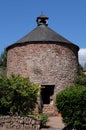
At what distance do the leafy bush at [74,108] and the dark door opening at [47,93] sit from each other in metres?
11.3

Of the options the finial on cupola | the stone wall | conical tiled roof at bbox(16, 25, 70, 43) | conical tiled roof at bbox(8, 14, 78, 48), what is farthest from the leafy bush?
the finial on cupola

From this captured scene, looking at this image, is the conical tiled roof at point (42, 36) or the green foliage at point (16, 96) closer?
the green foliage at point (16, 96)

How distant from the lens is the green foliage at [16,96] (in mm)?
26844

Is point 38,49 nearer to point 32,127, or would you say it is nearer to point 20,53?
point 20,53

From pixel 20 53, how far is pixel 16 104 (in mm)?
9318

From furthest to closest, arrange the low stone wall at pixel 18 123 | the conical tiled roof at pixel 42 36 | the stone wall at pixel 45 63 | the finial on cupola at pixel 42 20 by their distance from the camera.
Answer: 1. the finial on cupola at pixel 42 20
2. the conical tiled roof at pixel 42 36
3. the stone wall at pixel 45 63
4. the low stone wall at pixel 18 123

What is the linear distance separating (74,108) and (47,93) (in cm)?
1308

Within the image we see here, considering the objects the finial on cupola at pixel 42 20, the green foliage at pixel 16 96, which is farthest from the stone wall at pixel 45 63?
the green foliage at pixel 16 96

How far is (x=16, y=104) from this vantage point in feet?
88.9

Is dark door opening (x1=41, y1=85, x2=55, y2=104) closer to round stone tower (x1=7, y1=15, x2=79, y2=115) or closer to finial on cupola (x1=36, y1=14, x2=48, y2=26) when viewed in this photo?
round stone tower (x1=7, y1=15, x2=79, y2=115)

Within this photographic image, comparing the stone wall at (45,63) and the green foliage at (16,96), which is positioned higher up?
the stone wall at (45,63)

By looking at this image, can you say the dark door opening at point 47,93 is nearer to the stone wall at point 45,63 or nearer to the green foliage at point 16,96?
the stone wall at point 45,63

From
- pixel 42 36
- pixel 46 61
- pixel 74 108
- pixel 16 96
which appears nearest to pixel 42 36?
pixel 42 36

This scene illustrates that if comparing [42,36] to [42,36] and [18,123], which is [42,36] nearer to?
[42,36]
